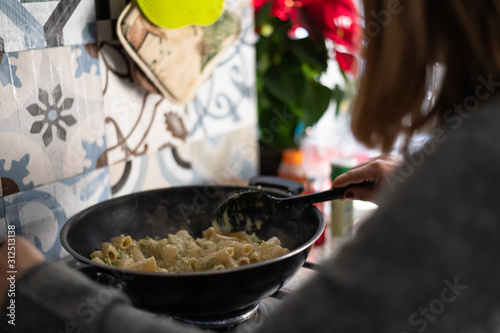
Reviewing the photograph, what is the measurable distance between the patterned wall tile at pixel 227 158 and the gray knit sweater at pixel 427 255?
2.58ft

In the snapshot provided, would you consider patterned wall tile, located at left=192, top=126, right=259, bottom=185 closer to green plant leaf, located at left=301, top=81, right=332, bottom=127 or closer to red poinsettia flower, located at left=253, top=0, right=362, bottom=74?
green plant leaf, located at left=301, top=81, right=332, bottom=127

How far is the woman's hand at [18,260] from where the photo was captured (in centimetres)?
65

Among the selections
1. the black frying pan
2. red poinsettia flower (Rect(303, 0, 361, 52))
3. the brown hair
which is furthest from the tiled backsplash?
the brown hair

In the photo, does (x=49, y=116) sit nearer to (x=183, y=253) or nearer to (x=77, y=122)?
(x=77, y=122)

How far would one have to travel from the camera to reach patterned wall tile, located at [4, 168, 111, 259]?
92 centimetres

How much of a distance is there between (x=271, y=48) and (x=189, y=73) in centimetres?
40

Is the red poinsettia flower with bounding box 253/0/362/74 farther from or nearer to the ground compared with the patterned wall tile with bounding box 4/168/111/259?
farther from the ground

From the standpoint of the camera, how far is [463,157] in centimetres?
Result: 48

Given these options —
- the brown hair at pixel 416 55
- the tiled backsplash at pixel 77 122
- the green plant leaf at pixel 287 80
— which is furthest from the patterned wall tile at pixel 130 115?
the brown hair at pixel 416 55

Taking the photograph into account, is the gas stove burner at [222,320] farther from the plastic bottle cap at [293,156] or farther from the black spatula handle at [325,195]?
the plastic bottle cap at [293,156]

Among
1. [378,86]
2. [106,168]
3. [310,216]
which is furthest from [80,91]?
[378,86]

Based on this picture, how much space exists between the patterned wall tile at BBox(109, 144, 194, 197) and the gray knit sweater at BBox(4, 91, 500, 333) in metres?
0.66

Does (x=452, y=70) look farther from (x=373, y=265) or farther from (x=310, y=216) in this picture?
(x=310, y=216)

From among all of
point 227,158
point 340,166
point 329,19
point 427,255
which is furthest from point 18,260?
point 329,19
